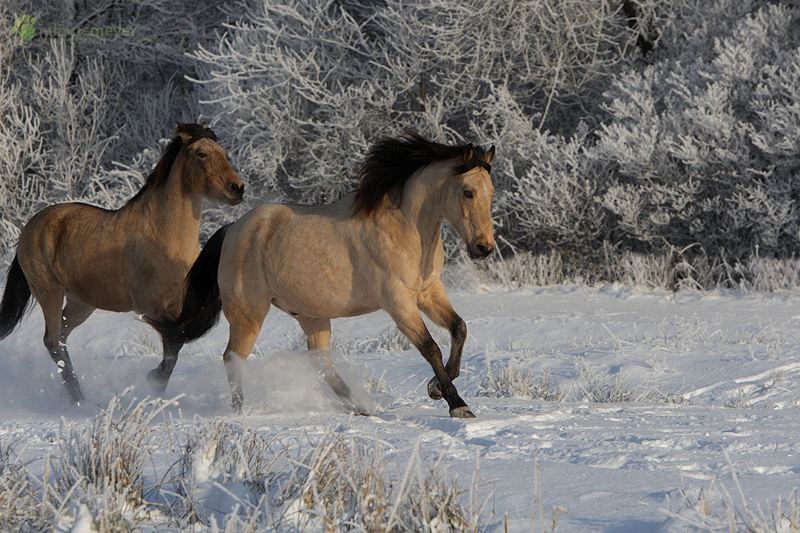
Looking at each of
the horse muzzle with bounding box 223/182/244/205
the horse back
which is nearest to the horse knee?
the horse muzzle with bounding box 223/182/244/205

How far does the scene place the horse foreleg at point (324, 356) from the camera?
4.66m

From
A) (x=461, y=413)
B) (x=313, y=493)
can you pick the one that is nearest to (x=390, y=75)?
(x=461, y=413)

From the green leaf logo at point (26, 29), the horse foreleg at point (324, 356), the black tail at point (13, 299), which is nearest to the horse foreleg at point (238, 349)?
the horse foreleg at point (324, 356)

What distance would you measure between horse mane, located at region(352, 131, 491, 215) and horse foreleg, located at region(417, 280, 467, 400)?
1.89 ft

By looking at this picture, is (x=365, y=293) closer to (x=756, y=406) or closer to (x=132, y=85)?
(x=756, y=406)

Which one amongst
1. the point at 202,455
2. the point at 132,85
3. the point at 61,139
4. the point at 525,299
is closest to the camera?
the point at 202,455

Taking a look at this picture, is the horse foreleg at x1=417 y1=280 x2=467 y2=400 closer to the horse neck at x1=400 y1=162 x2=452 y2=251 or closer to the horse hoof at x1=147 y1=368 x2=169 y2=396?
the horse neck at x1=400 y1=162 x2=452 y2=251

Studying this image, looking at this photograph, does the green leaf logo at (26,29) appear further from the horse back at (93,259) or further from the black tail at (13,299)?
the horse back at (93,259)

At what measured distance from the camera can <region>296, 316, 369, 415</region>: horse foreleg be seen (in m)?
4.66

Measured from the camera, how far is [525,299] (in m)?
9.55

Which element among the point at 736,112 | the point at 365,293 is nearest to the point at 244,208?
the point at 736,112

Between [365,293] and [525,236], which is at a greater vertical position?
[365,293]

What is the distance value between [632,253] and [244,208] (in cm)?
623

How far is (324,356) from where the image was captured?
15.5 feet
